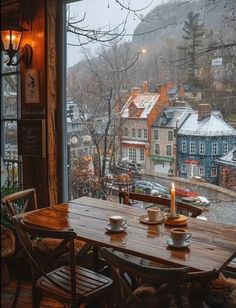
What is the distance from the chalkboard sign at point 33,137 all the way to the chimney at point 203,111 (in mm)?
1310

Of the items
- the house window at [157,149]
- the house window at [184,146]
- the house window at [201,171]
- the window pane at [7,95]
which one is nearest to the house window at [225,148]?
the house window at [201,171]

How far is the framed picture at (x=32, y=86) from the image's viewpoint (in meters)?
2.96

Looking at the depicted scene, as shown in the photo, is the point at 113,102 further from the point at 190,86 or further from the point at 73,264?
the point at 73,264

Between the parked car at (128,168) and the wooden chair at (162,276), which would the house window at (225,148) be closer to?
the parked car at (128,168)

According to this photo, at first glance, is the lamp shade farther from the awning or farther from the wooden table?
the awning

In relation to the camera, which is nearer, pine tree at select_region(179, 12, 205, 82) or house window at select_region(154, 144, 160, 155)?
pine tree at select_region(179, 12, 205, 82)

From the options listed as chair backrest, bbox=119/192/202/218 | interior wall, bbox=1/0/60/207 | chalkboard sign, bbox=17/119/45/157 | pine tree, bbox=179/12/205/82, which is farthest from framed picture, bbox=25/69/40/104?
pine tree, bbox=179/12/205/82

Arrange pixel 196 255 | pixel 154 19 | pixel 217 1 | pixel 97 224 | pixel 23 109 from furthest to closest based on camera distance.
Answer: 1. pixel 23 109
2. pixel 154 19
3. pixel 217 1
4. pixel 97 224
5. pixel 196 255

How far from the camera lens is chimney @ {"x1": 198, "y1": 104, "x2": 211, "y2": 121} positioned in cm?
258

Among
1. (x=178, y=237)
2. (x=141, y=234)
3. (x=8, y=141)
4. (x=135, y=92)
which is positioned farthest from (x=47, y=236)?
(x=135, y=92)

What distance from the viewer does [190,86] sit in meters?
2.64

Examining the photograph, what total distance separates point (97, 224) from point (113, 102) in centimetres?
128

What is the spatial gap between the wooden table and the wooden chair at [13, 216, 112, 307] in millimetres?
171

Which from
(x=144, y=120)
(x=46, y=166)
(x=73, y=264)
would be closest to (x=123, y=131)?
(x=144, y=120)
